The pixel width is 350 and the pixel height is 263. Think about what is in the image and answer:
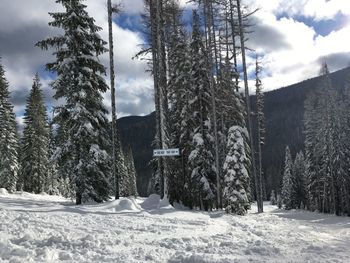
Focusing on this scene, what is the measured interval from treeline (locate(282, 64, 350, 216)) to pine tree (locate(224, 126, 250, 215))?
24175 mm

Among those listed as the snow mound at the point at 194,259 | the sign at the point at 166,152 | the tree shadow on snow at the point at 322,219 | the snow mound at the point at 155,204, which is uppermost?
the sign at the point at 166,152

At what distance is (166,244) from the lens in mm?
11297

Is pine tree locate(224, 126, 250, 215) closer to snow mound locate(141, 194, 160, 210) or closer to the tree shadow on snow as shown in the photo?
snow mound locate(141, 194, 160, 210)

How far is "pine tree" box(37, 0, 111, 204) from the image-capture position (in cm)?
2177

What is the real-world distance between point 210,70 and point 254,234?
13.9 m

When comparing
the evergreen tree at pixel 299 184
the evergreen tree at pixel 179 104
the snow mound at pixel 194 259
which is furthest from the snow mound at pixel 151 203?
the evergreen tree at pixel 299 184

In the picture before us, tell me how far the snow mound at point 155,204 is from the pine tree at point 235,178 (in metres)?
4.02

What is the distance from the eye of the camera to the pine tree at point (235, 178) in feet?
75.5

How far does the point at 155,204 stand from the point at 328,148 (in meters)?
30.4

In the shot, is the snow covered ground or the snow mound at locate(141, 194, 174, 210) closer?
the snow covered ground

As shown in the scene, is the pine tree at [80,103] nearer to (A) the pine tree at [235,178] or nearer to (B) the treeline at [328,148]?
(A) the pine tree at [235,178]

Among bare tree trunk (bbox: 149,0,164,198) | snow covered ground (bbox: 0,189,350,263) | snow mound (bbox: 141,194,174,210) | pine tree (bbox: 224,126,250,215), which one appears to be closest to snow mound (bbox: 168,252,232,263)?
snow covered ground (bbox: 0,189,350,263)

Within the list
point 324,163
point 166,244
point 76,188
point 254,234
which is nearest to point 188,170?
point 76,188

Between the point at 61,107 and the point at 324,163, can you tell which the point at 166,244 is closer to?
the point at 61,107
